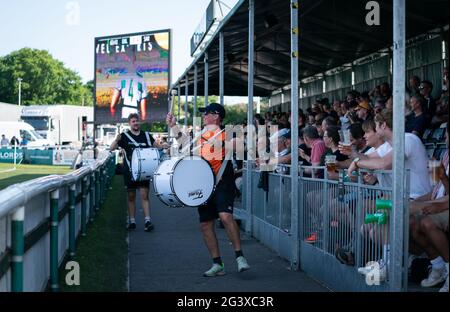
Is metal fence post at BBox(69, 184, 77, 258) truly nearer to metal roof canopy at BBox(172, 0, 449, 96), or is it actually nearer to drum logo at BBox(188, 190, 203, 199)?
drum logo at BBox(188, 190, 203, 199)

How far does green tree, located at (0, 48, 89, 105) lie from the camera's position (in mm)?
122812

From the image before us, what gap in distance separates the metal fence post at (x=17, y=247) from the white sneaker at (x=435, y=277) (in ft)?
11.7

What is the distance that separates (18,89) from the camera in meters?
122

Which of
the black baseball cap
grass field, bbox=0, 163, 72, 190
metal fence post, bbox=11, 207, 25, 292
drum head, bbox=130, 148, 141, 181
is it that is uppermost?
the black baseball cap

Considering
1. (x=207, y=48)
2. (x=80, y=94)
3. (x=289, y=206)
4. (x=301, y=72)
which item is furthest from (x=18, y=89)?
(x=289, y=206)

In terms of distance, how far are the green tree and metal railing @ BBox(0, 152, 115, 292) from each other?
116 m

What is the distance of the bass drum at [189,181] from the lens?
920 centimetres

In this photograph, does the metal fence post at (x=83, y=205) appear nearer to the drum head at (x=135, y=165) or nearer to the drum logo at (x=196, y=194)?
the drum head at (x=135, y=165)

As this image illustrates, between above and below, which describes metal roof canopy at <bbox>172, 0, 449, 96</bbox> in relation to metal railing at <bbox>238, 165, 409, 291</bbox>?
above

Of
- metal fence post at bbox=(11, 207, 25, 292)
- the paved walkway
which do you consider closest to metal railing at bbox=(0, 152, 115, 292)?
metal fence post at bbox=(11, 207, 25, 292)

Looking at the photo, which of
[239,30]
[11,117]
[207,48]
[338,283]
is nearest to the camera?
[338,283]

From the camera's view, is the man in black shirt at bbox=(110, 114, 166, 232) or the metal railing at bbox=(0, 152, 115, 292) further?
the man in black shirt at bbox=(110, 114, 166, 232)

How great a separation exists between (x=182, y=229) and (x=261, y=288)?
20.1ft

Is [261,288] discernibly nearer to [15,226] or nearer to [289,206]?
[289,206]
